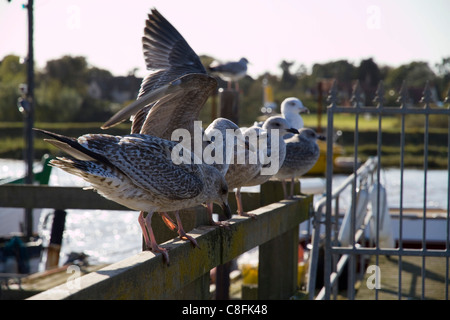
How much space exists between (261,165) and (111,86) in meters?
48.9

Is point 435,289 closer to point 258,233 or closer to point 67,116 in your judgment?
point 258,233

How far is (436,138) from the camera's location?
46.9 meters

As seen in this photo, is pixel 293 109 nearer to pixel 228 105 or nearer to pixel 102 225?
pixel 228 105

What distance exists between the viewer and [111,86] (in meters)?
52.7

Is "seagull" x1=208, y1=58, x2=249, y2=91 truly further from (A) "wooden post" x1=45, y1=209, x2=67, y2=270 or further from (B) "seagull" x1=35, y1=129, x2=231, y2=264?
(B) "seagull" x1=35, y1=129, x2=231, y2=264

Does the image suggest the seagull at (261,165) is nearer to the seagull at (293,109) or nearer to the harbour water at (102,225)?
the seagull at (293,109)

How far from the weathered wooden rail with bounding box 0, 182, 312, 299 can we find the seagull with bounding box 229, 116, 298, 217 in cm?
13

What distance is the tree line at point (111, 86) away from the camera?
41.8 m

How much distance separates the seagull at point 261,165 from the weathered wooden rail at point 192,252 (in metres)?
0.13

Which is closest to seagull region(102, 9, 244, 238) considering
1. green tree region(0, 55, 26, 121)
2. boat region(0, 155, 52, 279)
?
boat region(0, 155, 52, 279)

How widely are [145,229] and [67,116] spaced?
130ft

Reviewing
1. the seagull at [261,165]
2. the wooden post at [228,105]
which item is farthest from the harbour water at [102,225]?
the seagull at [261,165]

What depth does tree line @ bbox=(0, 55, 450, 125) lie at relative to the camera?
41.8 metres
